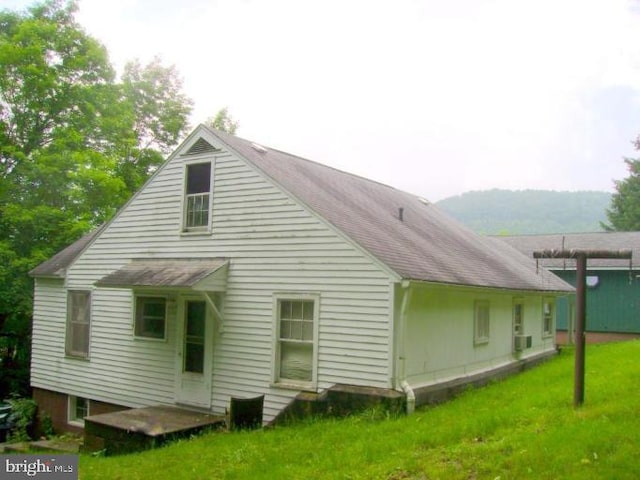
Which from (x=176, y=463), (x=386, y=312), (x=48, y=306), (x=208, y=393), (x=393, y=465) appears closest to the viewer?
(x=393, y=465)

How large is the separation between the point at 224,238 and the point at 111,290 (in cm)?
380

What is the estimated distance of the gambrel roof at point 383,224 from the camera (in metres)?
11.2

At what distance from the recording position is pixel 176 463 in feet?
27.9

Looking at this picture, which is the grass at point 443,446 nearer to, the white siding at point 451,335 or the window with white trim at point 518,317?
the white siding at point 451,335

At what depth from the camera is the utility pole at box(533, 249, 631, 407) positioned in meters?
9.16

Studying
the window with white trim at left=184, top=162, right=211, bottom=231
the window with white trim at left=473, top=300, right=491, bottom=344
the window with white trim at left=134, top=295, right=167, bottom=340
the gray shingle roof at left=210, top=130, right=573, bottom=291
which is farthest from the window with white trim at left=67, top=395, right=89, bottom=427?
the window with white trim at left=473, top=300, right=491, bottom=344

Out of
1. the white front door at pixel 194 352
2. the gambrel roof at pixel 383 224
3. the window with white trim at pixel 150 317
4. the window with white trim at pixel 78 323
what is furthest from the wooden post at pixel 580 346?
the window with white trim at pixel 78 323

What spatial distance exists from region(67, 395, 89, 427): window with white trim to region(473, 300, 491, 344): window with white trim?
9837 mm

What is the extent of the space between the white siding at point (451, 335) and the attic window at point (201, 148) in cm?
→ 543

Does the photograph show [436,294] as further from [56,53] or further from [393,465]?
[56,53]

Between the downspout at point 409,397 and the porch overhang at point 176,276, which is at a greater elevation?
the porch overhang at point 176,276

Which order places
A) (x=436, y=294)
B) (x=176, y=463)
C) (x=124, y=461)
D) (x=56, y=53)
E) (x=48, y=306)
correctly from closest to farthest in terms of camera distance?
(x=176, y=463)
(x=124, y=461)
(x=436, y=294)
(x=48, y=306)
(x=56, y=53)

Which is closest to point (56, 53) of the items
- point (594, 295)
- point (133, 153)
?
point (133, 153)

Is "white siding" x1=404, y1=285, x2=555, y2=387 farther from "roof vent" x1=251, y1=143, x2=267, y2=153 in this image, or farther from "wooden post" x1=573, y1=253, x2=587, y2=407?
"roof vent" x1=251, y1=143, x2=267, y2=153
